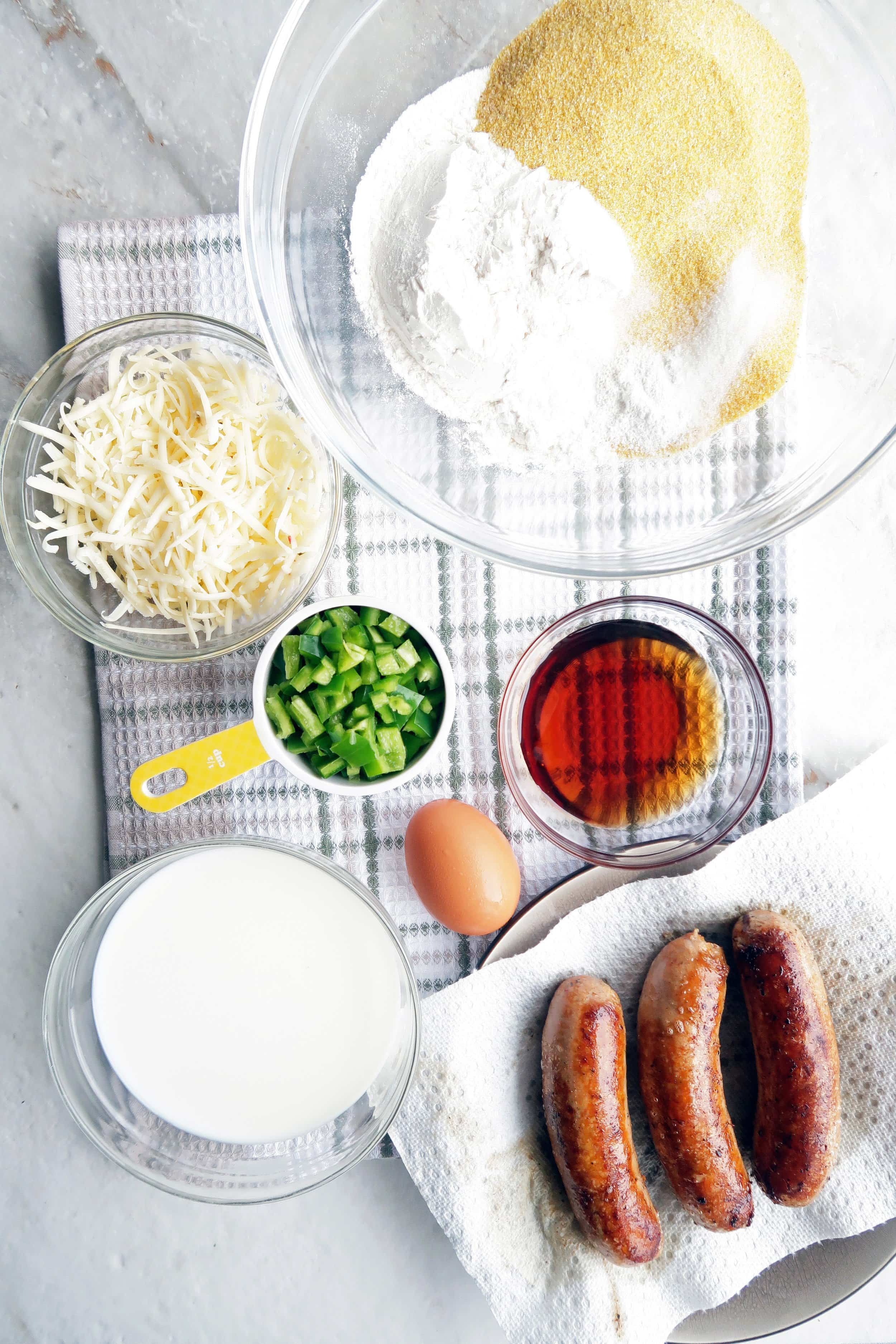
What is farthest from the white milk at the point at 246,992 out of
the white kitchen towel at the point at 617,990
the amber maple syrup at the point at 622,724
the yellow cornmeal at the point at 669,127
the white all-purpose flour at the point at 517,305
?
the yellow cornmeal at the point at 669,127

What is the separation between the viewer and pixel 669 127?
2.90 feet

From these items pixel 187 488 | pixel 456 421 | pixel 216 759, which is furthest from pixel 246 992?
pixel 456 421

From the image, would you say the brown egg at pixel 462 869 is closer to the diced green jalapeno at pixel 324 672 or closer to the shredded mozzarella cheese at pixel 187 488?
the diced green jalapeno at pixel 324 672

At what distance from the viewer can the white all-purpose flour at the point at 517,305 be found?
887 mm

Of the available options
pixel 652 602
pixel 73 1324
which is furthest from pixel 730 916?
pixel 73 1324

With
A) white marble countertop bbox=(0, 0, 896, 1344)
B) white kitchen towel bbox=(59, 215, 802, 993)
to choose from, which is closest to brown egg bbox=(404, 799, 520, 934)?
white kitchen towel bbox=(59, 215, 802, 993)

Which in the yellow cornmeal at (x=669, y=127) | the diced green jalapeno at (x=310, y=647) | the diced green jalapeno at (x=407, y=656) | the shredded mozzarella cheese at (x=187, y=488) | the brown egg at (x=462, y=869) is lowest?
the brown egg at (x=462, y=869)

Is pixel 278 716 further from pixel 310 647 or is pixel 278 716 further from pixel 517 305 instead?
pixel 517 305

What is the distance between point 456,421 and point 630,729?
490mm

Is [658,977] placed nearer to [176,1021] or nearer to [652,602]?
[652,602]

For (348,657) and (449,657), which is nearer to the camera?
(348,657)

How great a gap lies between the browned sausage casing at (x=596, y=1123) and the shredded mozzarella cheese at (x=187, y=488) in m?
0.65

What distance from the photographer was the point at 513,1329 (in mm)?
1232

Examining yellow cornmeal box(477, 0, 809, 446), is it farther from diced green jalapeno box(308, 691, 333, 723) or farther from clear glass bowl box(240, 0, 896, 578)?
diced green jalapeno box(308, 691, 333, 723)
